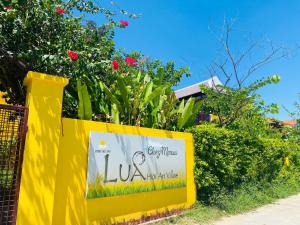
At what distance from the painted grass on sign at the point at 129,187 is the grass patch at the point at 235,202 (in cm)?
72

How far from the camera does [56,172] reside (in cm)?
510

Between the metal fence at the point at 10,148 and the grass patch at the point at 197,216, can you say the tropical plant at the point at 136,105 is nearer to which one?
the metal fence at the point at 10,148

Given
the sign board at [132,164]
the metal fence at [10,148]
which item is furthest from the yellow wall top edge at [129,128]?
the metal fence at [10,148]

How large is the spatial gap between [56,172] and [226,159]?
504 centimetres

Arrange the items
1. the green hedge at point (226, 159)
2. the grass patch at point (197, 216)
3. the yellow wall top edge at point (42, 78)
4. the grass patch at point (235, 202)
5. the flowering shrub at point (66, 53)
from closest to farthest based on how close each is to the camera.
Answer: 1. the yellow wall top edge at point (42, 78)
2. the flowering shrub at point (66, 53)
3. the grass patch at point (197, 216)
4. the grass patch at point (235, 202)
5. the green hedge at point (226, 159)

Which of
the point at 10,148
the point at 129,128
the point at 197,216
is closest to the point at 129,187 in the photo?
the point at 129,128

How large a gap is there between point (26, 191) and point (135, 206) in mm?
2450

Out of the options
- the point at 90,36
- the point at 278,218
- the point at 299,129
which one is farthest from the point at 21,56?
the point at 299,129

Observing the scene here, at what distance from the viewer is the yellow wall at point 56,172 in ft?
15.6

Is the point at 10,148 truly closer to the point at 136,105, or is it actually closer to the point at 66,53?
the point at 66,53

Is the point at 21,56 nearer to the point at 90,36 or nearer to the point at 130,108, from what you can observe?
the point at 90,36

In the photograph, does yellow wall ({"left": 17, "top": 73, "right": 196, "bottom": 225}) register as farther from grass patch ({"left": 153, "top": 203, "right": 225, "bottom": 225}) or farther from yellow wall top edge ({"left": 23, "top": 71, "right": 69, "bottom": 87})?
grass patch ({"left": 153, "top": 203, "right": 225, "bottom": 225})

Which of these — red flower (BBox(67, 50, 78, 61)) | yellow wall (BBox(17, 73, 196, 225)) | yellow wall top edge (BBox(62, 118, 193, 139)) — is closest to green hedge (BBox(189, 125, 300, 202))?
yellow wall top edge (BBox(62, 118, 193, 139))

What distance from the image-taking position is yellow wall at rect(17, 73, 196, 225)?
475 cm
